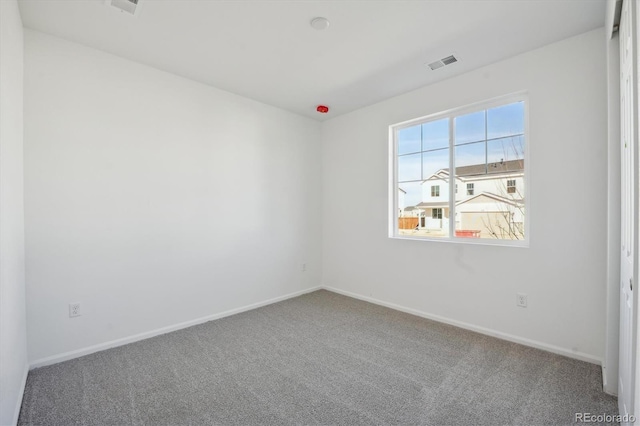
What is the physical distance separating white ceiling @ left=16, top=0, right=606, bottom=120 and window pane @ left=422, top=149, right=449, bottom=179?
32.1 inches

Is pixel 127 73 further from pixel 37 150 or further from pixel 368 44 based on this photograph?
pixel 368 44

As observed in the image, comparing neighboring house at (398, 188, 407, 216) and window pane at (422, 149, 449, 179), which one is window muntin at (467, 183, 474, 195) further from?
neighboring house at (398, 188, 407, 216)

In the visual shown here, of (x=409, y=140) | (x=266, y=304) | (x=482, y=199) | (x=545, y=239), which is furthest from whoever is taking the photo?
(x=266, y=304)

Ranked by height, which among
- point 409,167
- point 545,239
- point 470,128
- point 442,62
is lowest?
point 545,239

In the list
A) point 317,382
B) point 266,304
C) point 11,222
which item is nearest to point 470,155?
point 317,382

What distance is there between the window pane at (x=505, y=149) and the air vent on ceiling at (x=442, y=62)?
2.96ft

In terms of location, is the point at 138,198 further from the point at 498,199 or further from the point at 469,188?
the point at 498,199

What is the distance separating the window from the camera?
2914 millimetres

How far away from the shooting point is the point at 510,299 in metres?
2.83

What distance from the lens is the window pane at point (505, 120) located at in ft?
9.44

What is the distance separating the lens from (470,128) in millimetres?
3240

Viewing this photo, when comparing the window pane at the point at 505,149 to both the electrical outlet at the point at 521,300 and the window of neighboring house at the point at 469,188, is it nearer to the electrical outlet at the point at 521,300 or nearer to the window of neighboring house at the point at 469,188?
the window of neighboring house at the point at 469,188

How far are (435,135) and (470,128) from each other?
41cm

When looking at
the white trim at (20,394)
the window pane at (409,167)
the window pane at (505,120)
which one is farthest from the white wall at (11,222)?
the window pane at (505,120)
